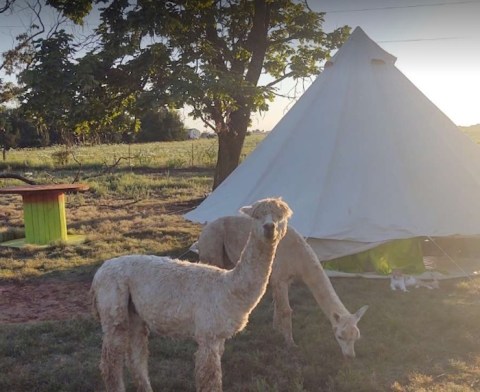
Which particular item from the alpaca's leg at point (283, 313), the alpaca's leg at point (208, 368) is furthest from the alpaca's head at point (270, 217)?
the alpaca's leg at point (283, 313)

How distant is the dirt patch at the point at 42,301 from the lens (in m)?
7.35

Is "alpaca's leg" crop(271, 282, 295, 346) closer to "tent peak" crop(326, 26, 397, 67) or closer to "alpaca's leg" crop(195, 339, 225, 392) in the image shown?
"alpaca's leg" crop(195, 339, 225, 392)

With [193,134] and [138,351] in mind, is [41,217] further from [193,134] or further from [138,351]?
[193,134]

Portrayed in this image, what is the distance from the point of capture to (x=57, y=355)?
590cm

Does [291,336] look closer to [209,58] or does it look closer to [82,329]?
[82,329]

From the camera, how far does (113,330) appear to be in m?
4.45

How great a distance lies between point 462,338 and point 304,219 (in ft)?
11.2

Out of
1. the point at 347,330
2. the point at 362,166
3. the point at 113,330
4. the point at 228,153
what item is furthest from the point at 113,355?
the point at 228,153

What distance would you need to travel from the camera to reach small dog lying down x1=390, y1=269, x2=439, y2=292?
8.23 meters

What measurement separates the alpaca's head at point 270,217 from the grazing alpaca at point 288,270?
192 centimetres

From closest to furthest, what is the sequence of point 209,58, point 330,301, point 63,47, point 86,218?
1. point 330,301
2. point 63,47
3. point 209,58
4. point 86,218

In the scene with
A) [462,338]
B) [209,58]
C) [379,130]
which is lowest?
[462,338]

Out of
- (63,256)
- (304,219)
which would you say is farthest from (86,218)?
(304,219)

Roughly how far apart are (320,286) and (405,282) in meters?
2.92
